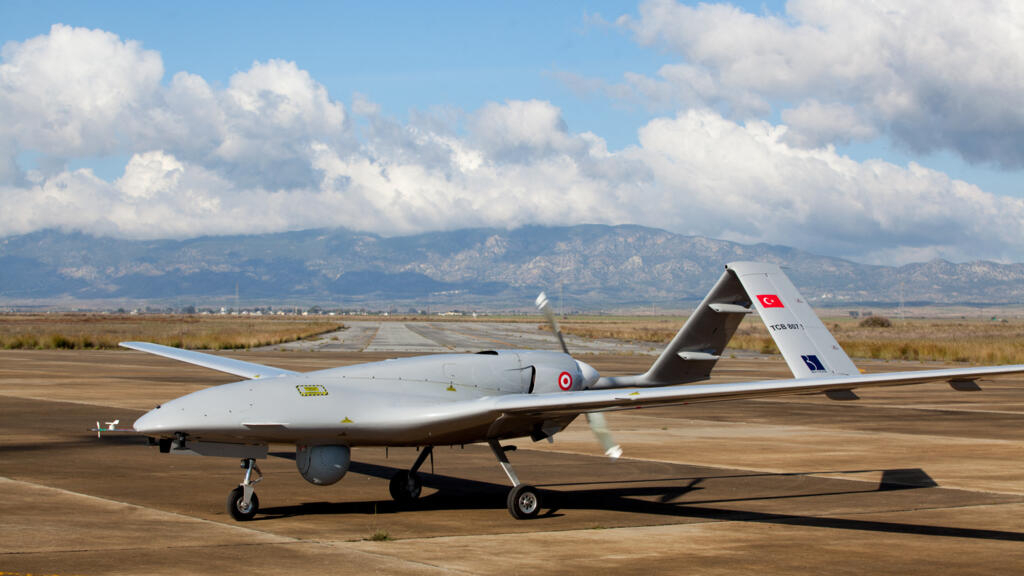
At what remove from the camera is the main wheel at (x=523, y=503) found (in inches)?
587

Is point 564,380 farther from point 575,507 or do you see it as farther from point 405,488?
point 405,488

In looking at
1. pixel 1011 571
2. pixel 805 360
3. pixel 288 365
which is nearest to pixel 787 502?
pixel 805 360

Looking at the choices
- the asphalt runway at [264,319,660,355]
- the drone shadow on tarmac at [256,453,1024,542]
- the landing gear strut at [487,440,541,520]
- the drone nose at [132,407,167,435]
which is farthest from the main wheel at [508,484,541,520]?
the asphalt runway at [264,319,660,355]

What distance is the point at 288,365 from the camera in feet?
183

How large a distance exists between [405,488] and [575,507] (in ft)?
8.56

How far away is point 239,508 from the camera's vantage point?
14.4m

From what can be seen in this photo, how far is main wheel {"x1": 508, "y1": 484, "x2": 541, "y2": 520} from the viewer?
1490 centimetres

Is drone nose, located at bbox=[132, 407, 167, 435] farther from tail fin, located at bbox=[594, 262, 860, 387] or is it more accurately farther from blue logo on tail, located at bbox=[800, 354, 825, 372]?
blue logo on tail, located at bbox=[800, 354, 825, 372]

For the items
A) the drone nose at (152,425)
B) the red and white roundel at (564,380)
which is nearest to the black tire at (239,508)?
the drone nose at (152,425)

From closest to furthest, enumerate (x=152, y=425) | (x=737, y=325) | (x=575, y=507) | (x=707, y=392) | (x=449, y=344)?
(x=152, y=425) → (x=707, y=392) → (x=575, y=507) → (x=737, y=325) → (x=449, y=344)

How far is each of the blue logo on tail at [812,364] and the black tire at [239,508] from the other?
9196 millimetres

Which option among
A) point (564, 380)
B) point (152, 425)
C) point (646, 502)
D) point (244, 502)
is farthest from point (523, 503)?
point (152, 425)

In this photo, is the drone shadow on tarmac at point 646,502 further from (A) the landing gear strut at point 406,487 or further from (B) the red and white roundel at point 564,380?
(B) the red and white roundel at point 564,380

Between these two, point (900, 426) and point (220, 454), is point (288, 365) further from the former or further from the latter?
point (220, 454)
